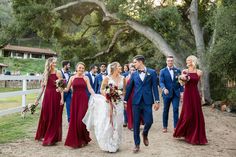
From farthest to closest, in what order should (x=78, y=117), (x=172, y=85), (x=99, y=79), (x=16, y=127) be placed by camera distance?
(x=99, y=79) → (x=16, y=127) → (x=172, y=85) → (x=78, y=117)

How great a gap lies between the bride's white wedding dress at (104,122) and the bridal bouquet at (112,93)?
0.12 m

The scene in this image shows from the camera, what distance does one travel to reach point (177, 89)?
36.4 ft

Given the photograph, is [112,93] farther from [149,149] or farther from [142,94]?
[149,149]

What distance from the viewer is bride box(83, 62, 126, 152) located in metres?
8.84

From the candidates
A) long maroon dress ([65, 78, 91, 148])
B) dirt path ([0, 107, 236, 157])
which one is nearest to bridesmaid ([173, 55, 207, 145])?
dirt path ([0, 107, 236, 157])

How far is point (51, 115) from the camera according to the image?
383 inches

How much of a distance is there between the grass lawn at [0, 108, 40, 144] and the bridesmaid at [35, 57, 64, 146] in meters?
1.12

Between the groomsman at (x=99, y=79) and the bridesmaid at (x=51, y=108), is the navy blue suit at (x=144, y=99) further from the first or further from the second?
the groomsman at (x=99, y=79)

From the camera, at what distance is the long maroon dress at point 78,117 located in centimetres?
934

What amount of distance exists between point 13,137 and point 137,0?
1198cm

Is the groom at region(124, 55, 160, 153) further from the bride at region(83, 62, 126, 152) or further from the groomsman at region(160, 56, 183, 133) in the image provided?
the groomsman at region(160, 56, 183, 133)

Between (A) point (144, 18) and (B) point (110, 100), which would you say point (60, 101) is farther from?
(A) point (144, 18)

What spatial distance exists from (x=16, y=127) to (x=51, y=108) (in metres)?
3.22

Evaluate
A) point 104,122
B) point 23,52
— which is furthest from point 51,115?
point 23,52
